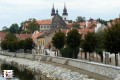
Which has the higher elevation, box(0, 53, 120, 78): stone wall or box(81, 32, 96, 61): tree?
box(81, 32, 96, 61): tree

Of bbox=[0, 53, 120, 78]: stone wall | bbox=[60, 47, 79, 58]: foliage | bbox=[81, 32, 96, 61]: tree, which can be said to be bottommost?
bbox=[0, 53, 120, 78]: stone wall

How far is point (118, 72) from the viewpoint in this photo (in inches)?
1464

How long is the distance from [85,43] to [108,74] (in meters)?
26.1

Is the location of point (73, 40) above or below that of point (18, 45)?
above

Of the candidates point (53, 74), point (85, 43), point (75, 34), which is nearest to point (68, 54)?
point (75, 34)

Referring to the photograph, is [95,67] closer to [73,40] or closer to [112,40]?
[112,40]

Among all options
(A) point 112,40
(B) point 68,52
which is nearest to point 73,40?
(B) point 68,52

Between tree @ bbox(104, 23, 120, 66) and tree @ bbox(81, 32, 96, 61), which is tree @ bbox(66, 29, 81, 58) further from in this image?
tree @ bbox(104, 23, 120, 66)

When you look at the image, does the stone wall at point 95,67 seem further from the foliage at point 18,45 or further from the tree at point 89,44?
the foliage at point 18,45

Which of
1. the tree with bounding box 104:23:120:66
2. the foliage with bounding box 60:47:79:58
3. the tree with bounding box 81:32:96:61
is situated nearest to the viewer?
the tree with bounding box 104:23:120:66

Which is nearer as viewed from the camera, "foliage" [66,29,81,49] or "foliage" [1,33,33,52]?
"foliage" [66,29,81,49]

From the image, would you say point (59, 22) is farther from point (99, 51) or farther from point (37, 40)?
point (99, 51)

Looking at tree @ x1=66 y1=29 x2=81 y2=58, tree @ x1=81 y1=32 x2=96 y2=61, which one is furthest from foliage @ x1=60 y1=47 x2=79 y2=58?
tree @ x1=81 y1=32 x2=96 y2=61

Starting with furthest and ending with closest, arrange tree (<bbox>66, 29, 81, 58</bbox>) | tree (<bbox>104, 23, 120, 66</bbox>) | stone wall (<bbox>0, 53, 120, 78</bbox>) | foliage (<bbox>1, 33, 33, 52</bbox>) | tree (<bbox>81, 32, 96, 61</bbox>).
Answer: foliage (<bbox>1, 33, 33, 52</bbox>), tree (<bbox>66, 29, 81, 58</bbox>), tree (<bbox>81, 32, 96, 61</bbox>), tree (<bbox>104, 23, 120, 66</bbox>), stone wall (<bbox>0, 53, 120, 78</bbox>)
